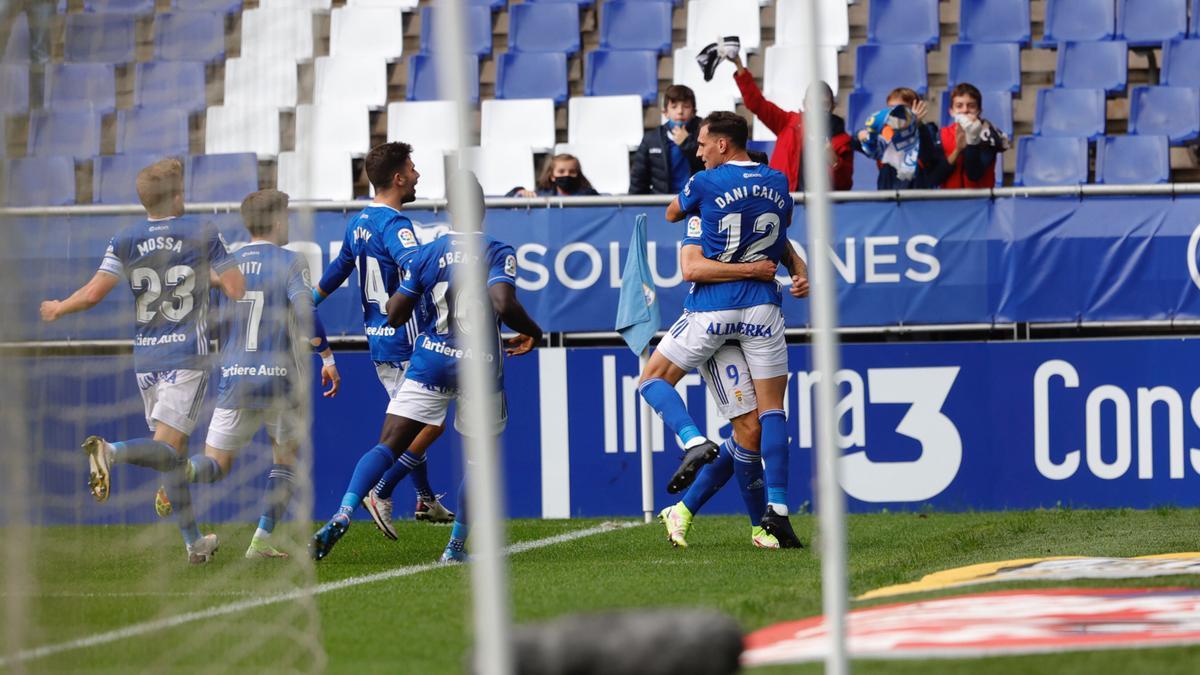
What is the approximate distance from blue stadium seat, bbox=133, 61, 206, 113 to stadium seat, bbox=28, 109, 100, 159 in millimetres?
167

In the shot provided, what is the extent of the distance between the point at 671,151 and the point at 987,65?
3.73 meters

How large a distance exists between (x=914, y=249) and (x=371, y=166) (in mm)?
4122

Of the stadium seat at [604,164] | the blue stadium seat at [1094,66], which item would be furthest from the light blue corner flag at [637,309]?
the blue stadium seat at [1094,66]

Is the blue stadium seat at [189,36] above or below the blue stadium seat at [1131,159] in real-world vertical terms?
below

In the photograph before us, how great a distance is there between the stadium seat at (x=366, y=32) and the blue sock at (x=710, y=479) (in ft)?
26.0

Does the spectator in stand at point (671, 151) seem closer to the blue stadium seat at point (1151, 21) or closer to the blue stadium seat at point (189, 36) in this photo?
the blue stadium seat at point (1151, 21)

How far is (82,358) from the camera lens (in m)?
A: 5.85

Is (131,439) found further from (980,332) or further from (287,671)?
(980,332)

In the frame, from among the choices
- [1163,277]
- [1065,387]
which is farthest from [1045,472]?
[1163,277]

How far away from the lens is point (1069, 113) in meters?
14.3

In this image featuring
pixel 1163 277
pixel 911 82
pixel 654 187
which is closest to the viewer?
pixel 1163 277

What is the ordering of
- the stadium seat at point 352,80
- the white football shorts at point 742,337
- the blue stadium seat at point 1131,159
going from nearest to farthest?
the white football shorts at point 742,337, the blue stadium seat at point 1131,159, the stadium seat at point 352,80

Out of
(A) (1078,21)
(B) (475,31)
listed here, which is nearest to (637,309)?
(B) (475,31)

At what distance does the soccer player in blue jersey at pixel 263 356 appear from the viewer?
694cm
